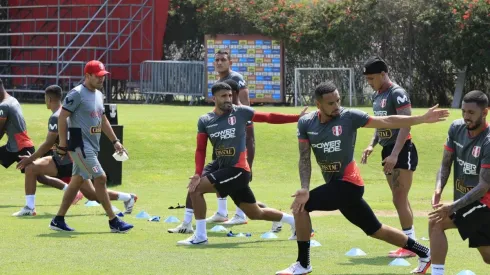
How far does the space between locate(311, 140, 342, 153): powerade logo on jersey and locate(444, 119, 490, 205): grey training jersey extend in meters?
1.05

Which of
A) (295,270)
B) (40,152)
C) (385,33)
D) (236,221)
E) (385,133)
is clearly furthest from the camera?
(385,33)

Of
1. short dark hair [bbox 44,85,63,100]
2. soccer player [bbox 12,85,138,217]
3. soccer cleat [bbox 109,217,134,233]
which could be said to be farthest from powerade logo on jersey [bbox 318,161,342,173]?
short dark hair [bbox 44,85,63,100]

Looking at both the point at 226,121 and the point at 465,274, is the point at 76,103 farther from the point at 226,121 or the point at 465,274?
the point at 465,274

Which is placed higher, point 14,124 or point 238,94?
point 238,94

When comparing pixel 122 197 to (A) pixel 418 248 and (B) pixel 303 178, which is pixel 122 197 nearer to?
(B) pixel 303 178

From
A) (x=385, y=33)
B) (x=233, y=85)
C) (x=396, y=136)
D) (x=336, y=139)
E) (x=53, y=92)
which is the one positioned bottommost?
(x=396, y=136)

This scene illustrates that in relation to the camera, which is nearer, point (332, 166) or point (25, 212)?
point (332, 166)

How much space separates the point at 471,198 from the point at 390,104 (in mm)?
2820

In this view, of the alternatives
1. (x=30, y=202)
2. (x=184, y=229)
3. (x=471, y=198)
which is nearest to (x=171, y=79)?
(x=30, y=202)

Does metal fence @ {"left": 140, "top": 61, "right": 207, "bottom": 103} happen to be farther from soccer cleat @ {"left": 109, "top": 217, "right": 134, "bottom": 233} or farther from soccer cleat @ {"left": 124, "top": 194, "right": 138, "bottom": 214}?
soccer cleat @ {"left": 109, "top": 217, "right": 134, "bottom": 233}

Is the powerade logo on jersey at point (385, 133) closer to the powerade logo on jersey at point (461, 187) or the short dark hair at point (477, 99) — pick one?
the powerade logo on jersey at point (461, 187)

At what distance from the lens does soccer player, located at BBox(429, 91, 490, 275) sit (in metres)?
8.96

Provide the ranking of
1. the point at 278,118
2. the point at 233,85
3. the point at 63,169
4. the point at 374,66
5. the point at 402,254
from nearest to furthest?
the point at 402,254
the point at 374,66
the point at 278,118
the point at 233,85
the point at 63,169

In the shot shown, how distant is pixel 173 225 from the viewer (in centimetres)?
1408
